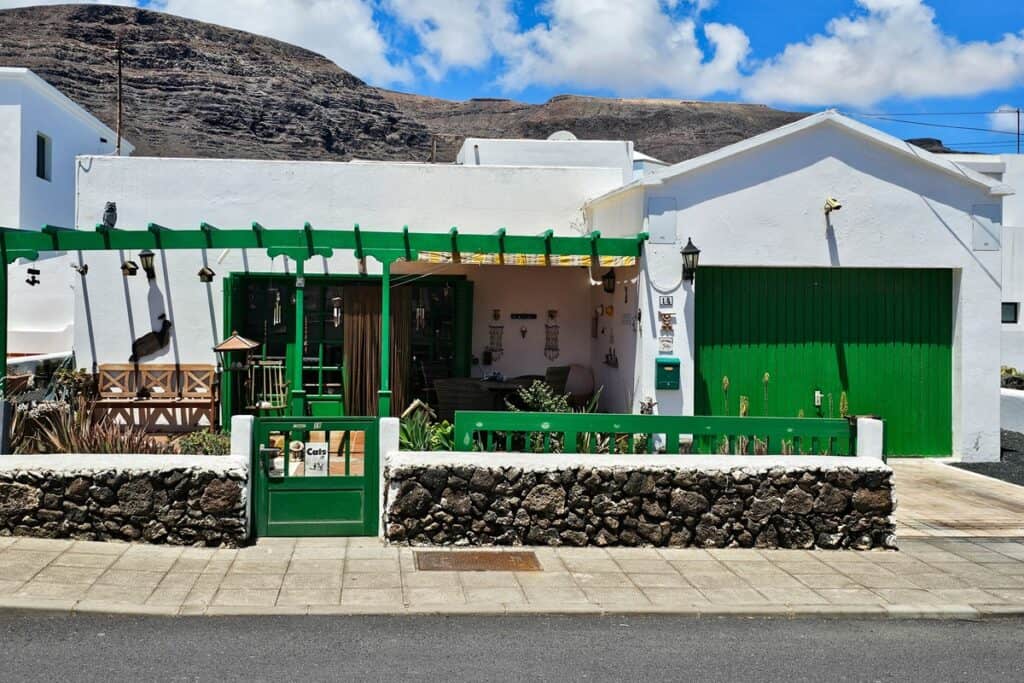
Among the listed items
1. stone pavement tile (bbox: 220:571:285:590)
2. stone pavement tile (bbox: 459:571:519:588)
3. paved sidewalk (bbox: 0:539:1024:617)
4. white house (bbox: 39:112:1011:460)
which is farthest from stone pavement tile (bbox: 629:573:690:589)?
white house (bbox: 39:112:1011:460)

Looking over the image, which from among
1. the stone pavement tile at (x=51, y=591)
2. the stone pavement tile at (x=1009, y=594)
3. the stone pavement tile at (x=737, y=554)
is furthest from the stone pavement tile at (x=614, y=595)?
the stone pavement tile at (x=51, y=591)

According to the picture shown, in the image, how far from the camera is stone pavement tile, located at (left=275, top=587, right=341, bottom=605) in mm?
6660

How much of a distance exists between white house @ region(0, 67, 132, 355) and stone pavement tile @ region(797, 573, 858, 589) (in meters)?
14.8

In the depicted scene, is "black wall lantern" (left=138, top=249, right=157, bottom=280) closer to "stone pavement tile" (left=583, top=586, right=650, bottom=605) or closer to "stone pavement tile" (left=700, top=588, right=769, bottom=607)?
"stone pavement tile" (left=583, top=586, right=650, bottom=605)

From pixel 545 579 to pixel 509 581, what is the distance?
0.29 m

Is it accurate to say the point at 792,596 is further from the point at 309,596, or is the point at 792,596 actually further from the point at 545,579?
the point at 309,596

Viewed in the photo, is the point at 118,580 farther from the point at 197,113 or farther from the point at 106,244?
the point at 197,113

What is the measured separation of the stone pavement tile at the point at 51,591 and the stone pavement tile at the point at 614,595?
3533 millimetres

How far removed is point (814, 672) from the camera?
559 cm

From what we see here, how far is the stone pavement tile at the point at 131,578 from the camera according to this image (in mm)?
6922

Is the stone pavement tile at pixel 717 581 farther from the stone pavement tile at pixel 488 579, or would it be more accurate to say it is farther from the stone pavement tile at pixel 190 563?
the stone pavement tile at pixel 190 563

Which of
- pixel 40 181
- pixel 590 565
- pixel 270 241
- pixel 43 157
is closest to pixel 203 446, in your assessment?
pixel 270 241

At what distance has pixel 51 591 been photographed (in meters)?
6.67

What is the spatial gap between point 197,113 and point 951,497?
6523cm
